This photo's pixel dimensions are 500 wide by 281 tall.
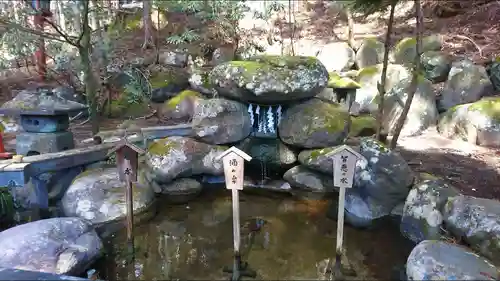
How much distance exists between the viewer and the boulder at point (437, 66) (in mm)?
11914

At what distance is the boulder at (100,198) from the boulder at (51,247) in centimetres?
96

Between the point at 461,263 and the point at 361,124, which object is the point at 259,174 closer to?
the point at 361,124

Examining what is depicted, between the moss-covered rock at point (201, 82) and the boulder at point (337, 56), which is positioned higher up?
the boulder at point (337, 56)

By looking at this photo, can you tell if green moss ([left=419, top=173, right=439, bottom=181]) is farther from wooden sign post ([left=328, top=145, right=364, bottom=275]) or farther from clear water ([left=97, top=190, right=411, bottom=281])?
wooden sign post ([left=328, top=145, right=364, bottom=275])

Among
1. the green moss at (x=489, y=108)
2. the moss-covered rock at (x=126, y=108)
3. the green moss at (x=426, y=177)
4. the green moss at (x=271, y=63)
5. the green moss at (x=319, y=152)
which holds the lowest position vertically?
the green moss at (x=426, y=177)

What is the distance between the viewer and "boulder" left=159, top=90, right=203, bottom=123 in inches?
428

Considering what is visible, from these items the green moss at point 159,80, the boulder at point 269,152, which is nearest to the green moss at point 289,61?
the boulder at point 269,152

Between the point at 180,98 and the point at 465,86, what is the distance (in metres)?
7.90

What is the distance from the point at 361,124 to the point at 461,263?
19.4 ft

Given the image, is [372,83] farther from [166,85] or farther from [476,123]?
[166,85]

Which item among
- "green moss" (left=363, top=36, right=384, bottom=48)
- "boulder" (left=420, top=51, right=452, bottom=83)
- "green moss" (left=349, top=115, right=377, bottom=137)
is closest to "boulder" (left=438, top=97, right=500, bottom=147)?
"green moss" (left=349, top=115, right=377, bottom=137)

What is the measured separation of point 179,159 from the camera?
7.65 meters

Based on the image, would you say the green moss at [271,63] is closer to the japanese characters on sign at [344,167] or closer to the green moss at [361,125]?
the green moss at [361,125]

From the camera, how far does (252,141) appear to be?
28.8 feet
